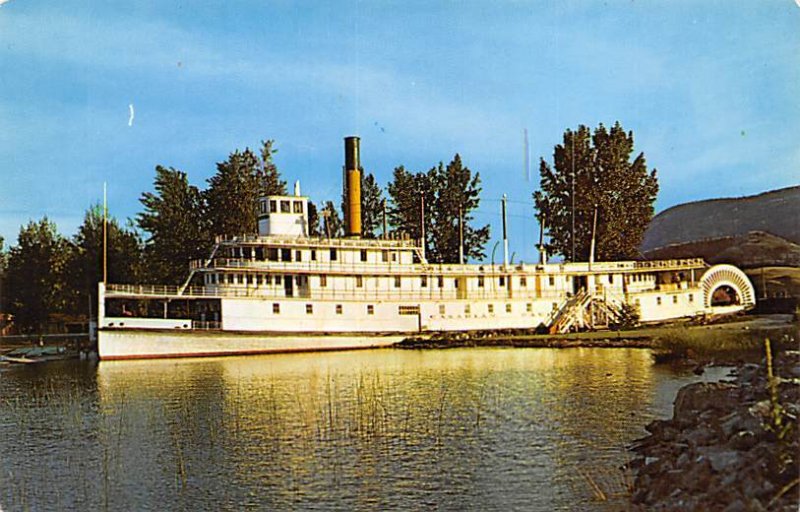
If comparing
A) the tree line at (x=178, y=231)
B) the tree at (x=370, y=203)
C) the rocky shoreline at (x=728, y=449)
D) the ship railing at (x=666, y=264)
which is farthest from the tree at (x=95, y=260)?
the rocky shoreline at (x=728, y=449)

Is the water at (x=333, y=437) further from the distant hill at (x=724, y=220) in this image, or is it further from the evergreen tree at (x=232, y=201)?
the distant hill at (x=724, y=220)

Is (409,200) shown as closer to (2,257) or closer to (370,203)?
(370,203)

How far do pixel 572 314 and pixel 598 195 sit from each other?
12.6 m

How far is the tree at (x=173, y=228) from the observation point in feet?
187

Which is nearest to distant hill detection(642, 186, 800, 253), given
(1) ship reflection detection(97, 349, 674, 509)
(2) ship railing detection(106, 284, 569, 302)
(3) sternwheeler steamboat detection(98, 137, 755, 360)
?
(3) sternwheeler steamboat detection(98, 137, 755, 360)

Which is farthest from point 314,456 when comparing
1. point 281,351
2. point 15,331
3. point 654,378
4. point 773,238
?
point 773,238

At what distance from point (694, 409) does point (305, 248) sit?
105 ft

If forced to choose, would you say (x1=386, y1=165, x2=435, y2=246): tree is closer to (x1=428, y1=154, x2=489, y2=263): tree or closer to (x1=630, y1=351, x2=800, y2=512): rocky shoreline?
(x1=428, y1=154, x2=489, y2=263): tree

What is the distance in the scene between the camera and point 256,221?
59094mm

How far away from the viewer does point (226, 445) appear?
19.4m

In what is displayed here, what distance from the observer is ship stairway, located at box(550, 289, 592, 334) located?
5028cm

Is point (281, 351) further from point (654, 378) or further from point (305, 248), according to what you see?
point (654, 378)

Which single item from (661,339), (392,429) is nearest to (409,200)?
(661,339)

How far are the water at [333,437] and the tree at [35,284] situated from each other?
21.6 m
